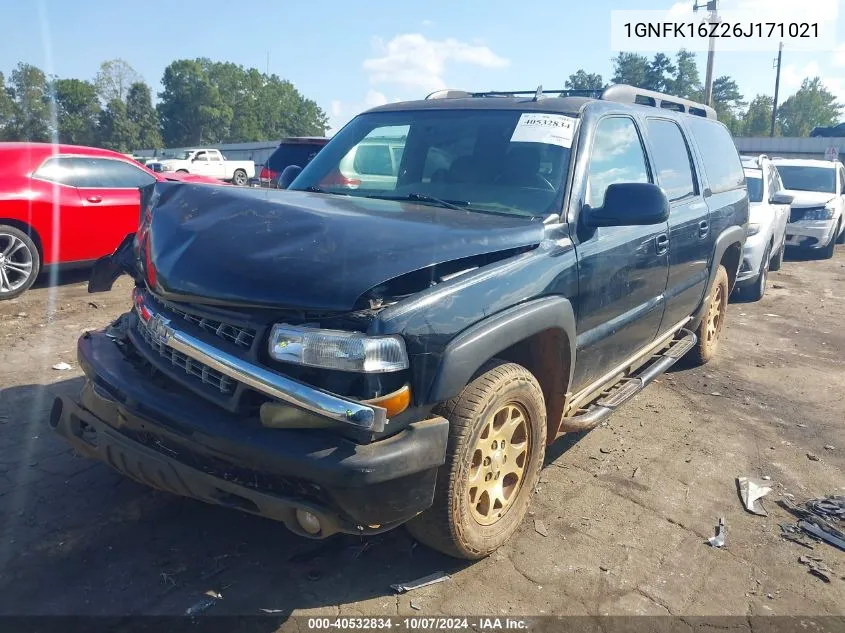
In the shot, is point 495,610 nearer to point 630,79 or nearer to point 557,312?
point 557,312

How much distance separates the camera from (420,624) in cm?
261

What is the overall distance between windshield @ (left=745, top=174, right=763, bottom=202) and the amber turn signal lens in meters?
8.29

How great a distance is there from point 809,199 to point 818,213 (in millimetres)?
343

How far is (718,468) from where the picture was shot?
4121mm

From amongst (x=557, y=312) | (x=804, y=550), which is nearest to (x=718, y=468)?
(x=804, y=550)

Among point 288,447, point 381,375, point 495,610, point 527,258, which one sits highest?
point 527,258

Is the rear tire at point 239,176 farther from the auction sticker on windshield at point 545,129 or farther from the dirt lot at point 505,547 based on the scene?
the auction sticker on windshield at point 545,129

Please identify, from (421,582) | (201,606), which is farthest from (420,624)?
(201,606)

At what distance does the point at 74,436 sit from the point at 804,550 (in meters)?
3.36

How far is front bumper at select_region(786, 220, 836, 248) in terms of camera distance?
12438 mm

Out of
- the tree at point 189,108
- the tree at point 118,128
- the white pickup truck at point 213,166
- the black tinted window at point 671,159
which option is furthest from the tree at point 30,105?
the black tinted window at point 671,159

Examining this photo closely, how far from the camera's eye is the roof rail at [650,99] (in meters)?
4.21

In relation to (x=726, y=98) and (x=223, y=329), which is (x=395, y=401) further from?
(x=726, y=98)

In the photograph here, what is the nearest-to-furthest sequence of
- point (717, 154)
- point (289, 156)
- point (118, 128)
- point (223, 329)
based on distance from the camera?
point (223, 329) → point (717, 154) → point (289, 156) → point (118, 128)
